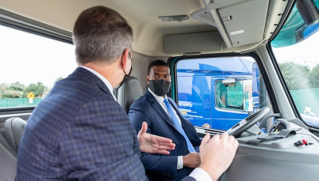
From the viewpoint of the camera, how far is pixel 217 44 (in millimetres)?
2885

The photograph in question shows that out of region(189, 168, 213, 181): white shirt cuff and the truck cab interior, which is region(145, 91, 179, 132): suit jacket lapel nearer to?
the truck cab interior

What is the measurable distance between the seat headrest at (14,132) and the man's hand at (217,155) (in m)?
1.21

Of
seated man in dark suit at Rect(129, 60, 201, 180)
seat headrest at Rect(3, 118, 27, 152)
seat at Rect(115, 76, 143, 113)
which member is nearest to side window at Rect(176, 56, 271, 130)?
seat at Rect(115, 76, 143, 113)

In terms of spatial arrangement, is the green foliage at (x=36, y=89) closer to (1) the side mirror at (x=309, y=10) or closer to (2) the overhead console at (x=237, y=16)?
(2) the overhead console at (x=237, y=16)

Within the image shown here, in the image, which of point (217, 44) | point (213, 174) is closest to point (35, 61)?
point (213, 174)

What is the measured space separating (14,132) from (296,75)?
2.82m

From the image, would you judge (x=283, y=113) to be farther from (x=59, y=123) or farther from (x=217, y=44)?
(x=59, y=123)

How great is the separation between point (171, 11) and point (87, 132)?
6.33 ft

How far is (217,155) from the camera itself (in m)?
0.98

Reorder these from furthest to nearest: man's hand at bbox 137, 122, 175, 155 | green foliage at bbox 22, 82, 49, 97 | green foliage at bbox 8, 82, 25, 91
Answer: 1. green foliage at bbox 22, 82, 49, 97
2. green foliage at bbox 8, 82, 25, 91
3. man's hand at bbox 137, 122, 175, 155

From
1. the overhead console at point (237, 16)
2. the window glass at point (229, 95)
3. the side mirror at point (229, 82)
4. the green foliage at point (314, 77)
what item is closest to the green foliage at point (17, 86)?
the overhead console at point (237, 16)

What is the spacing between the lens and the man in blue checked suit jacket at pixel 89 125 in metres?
0.69

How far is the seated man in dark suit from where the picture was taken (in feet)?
5.68

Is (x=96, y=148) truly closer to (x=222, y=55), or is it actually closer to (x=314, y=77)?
(x=314, y=77)
